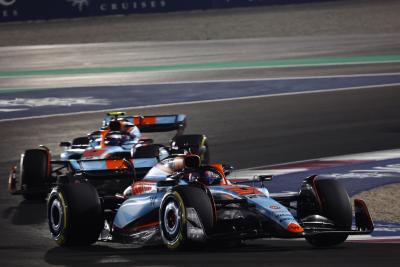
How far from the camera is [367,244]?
14031 mm

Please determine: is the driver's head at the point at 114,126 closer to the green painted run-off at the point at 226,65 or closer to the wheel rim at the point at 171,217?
the wheel rim at the point at 171,217

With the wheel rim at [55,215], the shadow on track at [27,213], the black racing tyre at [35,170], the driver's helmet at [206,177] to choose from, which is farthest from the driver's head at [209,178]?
the black racing tyre at [35,170]

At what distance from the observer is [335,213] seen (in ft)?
44.7

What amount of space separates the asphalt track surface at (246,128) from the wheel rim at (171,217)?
0.29m

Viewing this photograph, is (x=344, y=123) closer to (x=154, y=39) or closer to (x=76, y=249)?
(x=76, y=249)

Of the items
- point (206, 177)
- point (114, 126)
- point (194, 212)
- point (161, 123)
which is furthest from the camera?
point (161, 123)

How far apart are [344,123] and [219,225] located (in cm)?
1340

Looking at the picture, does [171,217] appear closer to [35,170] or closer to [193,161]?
[193,161]

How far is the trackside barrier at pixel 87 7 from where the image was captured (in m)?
52.9

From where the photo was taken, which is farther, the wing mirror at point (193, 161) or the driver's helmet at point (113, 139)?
the driver's helmet at point (113, 139)

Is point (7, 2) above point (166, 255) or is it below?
above

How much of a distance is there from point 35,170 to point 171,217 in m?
4.82

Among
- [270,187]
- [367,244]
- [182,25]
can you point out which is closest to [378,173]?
[270,187]

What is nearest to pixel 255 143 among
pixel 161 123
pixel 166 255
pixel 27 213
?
pixel 161 123
